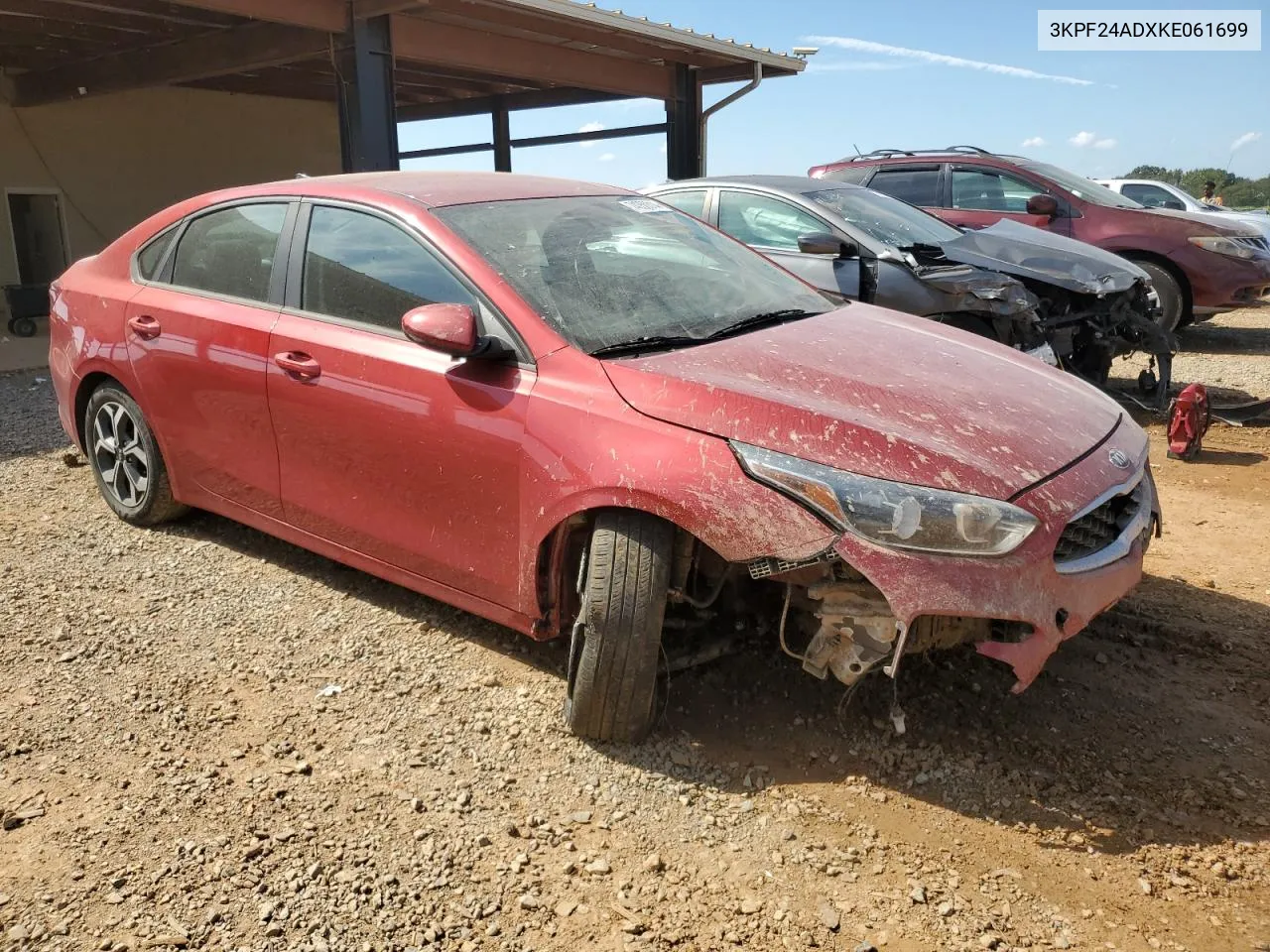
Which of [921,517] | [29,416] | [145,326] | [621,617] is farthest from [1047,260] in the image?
[29,416]

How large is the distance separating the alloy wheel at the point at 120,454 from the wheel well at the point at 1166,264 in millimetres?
8466

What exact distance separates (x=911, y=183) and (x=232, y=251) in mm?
7534

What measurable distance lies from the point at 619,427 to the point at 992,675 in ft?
5.13

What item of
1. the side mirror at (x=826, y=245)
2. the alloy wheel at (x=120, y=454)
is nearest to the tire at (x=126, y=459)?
A: the alloy wheel at (x=120, y=454)

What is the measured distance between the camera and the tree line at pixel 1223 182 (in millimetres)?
41344

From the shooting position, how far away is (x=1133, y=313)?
7.23 metres

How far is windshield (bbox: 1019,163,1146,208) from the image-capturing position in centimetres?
970

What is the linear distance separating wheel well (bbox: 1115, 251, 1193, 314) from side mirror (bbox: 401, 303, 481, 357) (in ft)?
27.0

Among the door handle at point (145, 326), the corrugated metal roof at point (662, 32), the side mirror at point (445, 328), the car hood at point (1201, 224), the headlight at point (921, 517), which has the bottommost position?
the headlight at point (921, 517)

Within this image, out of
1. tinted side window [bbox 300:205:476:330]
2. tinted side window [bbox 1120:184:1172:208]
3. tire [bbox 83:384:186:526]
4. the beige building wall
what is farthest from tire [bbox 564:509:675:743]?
tinted side window [bbox 1120:184:1172:208]

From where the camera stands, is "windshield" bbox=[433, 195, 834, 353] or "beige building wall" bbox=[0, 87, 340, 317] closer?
"windshield" bbox=[433, 195, 834, 353]

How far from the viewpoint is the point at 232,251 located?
13.8 ft

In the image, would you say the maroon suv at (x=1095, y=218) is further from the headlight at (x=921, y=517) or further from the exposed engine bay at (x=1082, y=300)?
the headlight at (x=921, y=517)

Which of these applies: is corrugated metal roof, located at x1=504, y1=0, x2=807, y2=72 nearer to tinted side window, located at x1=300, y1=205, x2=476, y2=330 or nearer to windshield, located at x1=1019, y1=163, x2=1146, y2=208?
windshield, located at x1=1019, y1=163, x2=1146, y2=208
